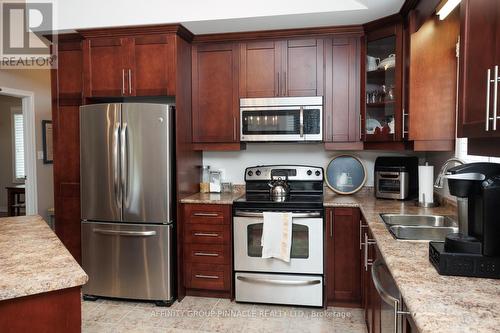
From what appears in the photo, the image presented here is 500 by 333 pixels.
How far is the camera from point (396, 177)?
3.19m

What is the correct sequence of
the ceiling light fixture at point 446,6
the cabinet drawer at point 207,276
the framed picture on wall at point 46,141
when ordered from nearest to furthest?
the ceiling light fixture at point 446,6, the cabinet drawer at point 207,276, the framed picture on wall at point 46,141

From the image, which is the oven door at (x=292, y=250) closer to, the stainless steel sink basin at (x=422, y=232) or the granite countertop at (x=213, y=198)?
the granite countertop at (x=213, y=198)

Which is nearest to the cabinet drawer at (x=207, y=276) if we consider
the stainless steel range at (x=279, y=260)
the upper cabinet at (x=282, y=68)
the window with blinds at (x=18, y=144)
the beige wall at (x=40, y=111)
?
the stainless steel range at (x=279, y=260)

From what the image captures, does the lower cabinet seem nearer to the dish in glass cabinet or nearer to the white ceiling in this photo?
the dish in glass cabinet

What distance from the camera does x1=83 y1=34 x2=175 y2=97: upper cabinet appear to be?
3.25 meters

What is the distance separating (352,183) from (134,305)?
2.21 metres

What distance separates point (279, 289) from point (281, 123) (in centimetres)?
141

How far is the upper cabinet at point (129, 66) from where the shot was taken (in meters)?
3.25

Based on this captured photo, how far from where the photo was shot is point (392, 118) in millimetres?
3039

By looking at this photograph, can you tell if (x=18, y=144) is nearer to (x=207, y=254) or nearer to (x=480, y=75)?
(x=207, y=254)

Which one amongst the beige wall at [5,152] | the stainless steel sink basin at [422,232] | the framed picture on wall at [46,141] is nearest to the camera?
the stainless steel sink basin at [422,232]

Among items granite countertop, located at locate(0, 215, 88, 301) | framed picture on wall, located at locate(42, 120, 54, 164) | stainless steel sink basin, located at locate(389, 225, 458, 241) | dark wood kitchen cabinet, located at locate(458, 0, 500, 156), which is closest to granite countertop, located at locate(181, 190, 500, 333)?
stainless steel sink basin, located at locate(389, 225, 458, 241)

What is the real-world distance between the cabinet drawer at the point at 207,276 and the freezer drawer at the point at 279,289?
103 millimetres

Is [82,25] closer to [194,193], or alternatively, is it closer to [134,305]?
[194,193]
